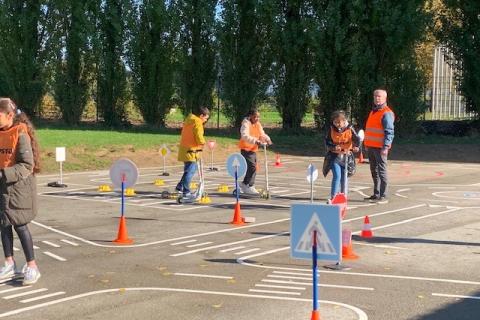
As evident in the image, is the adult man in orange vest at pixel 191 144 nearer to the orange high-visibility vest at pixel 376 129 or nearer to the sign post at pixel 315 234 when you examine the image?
the orange high-visibility vest at pixel 376 129

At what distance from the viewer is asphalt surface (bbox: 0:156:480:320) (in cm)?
704

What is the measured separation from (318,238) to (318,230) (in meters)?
0.07

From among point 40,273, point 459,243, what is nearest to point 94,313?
point 40,273

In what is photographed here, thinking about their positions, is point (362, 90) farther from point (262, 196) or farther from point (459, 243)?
point (459, 243)

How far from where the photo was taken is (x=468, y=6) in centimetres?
3234

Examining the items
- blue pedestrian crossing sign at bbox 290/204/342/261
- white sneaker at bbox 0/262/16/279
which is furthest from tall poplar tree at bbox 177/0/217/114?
blue pedestrian crossing sign at bbox 290/204/342/261

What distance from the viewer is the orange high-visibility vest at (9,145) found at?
7.66 m

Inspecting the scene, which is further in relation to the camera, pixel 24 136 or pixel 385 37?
pixel 385 37

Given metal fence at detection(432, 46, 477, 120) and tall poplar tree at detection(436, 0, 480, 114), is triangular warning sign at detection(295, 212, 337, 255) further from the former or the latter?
metal fence at detection(432, 46, 477, 120)

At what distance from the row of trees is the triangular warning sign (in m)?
26.0

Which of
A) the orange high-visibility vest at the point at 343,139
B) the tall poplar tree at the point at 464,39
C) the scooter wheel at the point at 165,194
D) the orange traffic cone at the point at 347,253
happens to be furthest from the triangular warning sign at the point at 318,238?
the tall poplar tree at the point at 464,39

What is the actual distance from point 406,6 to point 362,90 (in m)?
3.92

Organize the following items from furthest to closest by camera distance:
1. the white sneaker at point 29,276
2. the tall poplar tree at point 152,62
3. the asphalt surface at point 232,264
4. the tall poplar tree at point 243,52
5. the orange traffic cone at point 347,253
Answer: the tall poplar tree at point 152,62
the tall poplar tree at point 243,52
the orange traffic cone at point 347,253
the white sneaker at point 29,276
the asphalt surface at point 232,264

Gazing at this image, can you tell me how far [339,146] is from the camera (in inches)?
538
